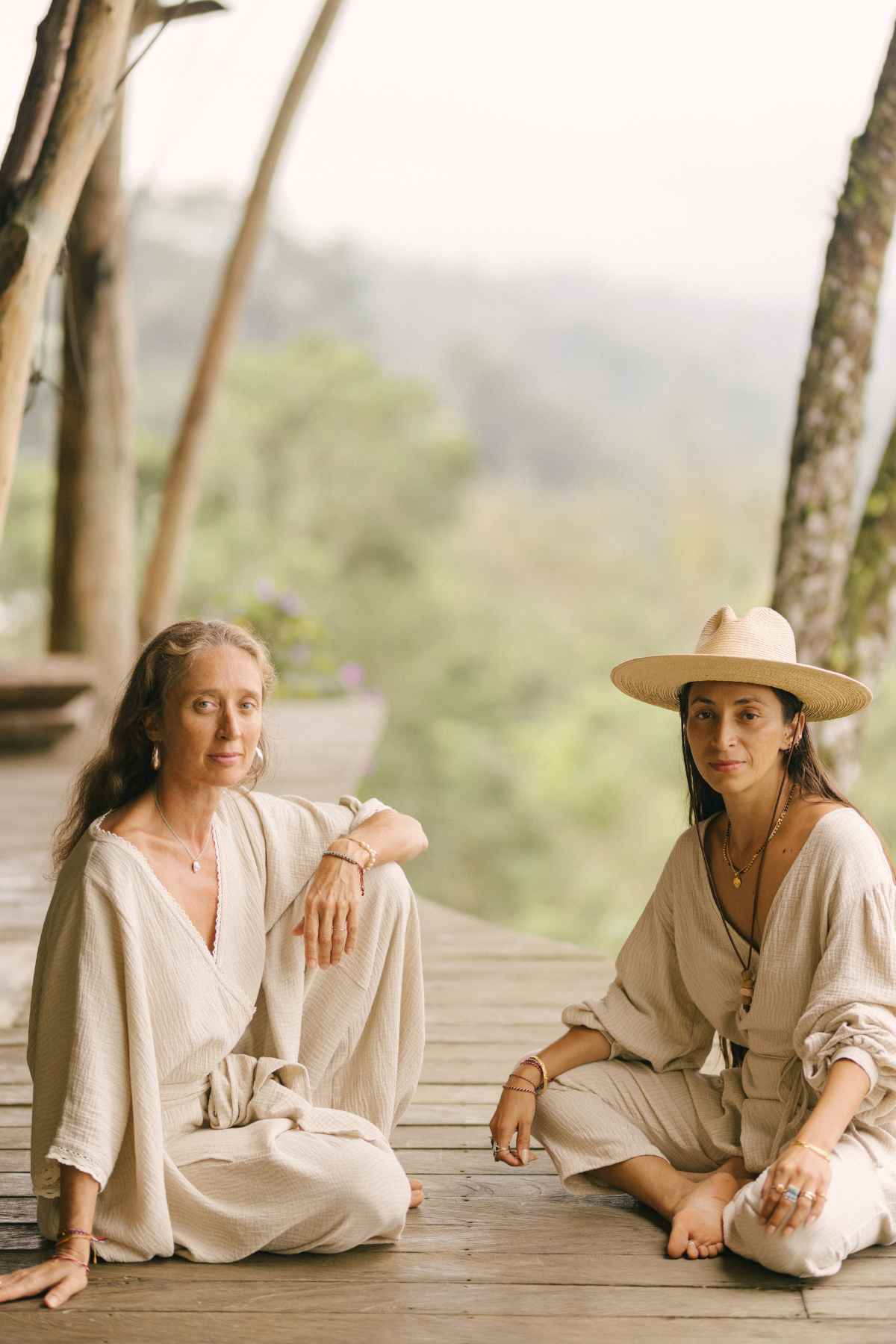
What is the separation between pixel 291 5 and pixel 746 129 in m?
8.08

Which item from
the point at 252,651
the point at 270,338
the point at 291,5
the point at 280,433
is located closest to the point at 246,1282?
the point at 252,651

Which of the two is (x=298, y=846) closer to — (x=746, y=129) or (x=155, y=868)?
(x=155, y=868)

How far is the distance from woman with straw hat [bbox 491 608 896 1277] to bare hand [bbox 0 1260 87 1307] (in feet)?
2.15

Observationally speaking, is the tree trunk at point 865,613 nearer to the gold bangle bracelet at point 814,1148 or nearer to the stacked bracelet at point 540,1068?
the stacked bracelet at point 540,1068

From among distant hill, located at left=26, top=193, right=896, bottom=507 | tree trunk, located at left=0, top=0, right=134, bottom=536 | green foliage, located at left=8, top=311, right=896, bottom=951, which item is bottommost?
green foliage, located at left=8, top=311, right=896, bottom=951

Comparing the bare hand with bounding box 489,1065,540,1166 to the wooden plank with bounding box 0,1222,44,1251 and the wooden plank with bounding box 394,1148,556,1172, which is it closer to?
the wooden plank with bounding box 394,1148,556,1172

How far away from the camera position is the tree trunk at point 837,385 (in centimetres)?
420

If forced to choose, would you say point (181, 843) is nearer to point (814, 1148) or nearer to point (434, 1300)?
point (434, 1300)

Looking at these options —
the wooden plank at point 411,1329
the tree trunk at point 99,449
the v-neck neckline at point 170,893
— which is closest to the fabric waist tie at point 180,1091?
the v-neck neckline at point 170,893

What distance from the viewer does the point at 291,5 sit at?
80.6 ft

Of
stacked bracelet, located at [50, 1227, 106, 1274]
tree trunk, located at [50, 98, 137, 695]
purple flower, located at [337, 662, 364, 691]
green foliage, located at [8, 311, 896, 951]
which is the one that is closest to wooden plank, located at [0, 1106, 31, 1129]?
stacked bracelet, located at [50, 1227, 106, 1274]

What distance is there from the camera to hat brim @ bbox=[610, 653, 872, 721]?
219 cm

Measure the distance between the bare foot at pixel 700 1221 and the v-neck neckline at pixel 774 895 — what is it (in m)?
0.35

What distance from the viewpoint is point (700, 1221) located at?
7.04 feet
